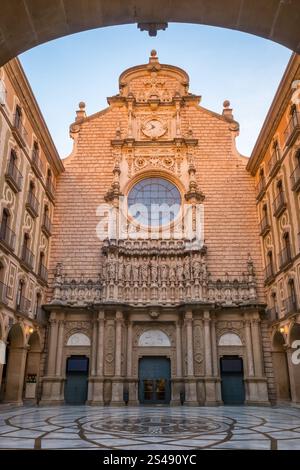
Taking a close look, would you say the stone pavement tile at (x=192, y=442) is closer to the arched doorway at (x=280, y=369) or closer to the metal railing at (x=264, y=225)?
the arched doorway at (x=280, y=369)

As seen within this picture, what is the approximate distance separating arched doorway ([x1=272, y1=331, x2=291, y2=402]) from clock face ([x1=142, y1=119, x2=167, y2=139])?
17085 millimetres

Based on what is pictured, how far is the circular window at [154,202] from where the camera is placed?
96.6ft

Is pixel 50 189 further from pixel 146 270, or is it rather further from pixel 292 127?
pixel 292 127

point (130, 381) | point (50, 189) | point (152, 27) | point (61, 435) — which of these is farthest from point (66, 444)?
point (50, 189)

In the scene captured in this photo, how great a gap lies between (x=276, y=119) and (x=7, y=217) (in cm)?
1668

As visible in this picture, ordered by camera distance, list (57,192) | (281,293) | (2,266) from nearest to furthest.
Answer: (2,266)
(281,293)
(57,192)

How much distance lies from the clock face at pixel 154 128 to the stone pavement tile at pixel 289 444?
83.2 ft

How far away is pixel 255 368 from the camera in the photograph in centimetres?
2500

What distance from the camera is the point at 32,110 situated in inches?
960

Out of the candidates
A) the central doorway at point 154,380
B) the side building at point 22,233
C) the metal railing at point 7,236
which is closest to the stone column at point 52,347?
the side building at point 22,233

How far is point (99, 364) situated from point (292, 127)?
17854 millimetres

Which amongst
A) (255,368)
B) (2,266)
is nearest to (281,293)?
(255,368)
